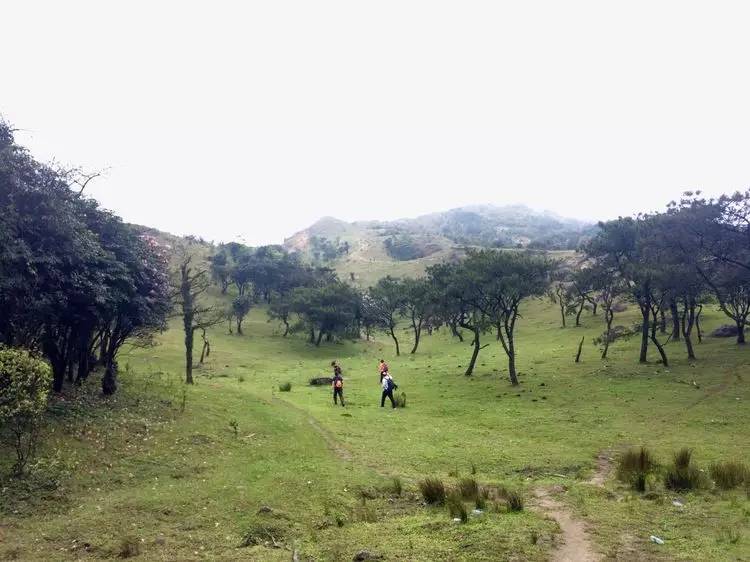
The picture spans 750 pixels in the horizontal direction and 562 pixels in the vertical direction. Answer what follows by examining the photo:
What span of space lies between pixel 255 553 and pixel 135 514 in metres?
3.67

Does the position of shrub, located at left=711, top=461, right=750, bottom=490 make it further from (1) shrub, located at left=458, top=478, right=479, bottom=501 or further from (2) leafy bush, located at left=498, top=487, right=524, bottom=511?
(1) shrub, located at left=458, top=478, right=479, bottom=501

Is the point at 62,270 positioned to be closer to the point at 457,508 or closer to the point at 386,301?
the point at 457,508

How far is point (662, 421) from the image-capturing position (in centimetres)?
2438

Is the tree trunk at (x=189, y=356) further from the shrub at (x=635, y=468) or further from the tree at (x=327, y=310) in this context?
the tree at (x=327, y=310)

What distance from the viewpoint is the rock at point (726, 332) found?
4703 centimetres

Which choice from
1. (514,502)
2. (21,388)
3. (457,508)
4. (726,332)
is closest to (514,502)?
(514,502)

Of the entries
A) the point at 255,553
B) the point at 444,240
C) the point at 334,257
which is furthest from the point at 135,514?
the point at 444,240

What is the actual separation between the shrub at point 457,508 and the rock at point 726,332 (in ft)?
147

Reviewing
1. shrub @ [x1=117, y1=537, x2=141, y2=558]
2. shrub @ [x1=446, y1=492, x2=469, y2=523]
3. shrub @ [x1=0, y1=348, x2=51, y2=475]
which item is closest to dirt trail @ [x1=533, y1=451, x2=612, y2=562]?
shrub @ [x1=446, y1=492, x2=469, y2=523]

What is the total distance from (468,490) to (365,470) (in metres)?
3.94

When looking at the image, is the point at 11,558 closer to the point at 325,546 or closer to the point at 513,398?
the point at 325,546

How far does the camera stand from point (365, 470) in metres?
16.6

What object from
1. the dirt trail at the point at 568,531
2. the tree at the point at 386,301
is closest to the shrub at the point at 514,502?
the dirt trail at the point at 568,531

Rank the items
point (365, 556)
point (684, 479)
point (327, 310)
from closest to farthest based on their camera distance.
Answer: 1. point (365, 556)
2. point (684, 479)
3. point (327, 310)
